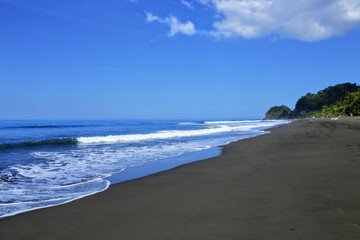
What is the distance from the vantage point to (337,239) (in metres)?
2.68

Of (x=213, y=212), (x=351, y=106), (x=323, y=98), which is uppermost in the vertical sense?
(x=323, y=98)

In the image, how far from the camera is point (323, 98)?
163375mm

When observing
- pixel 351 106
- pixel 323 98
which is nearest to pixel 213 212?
pixel 351 106

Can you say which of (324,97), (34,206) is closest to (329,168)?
(34,206)

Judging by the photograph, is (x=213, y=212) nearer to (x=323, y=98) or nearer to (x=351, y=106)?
(x=351, y=106)

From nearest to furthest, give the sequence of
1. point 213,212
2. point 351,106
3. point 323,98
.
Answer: point 213,212 → point 351,106 → point 323,98

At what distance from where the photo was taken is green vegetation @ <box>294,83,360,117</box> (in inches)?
6314

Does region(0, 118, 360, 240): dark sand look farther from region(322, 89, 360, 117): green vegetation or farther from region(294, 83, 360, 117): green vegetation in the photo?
region(294, 83, 360, 117): green vegetation

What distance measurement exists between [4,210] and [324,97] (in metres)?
190

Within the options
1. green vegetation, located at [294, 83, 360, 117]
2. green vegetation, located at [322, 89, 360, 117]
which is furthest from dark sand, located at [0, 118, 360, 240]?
green vegetation, located at [294, 83, 360, 117]

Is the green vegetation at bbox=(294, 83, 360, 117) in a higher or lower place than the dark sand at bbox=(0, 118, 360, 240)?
higher

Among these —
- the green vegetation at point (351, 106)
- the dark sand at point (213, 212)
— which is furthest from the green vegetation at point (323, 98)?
the dark sand at point (213, 212)

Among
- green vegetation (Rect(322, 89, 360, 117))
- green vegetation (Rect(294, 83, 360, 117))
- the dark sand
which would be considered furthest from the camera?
green vegetation (Rect(294, 83, 360, 117))

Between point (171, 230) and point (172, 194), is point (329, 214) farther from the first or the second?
point (172, 194)
